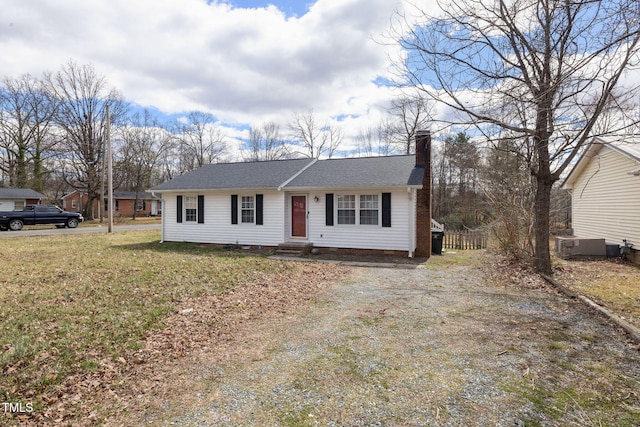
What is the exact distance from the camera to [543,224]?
8742mm

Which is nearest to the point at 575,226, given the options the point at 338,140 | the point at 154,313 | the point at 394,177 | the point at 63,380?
the point at 394,177

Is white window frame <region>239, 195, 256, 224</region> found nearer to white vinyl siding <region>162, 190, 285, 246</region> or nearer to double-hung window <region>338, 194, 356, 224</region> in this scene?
white vinyl siding <region>162, 190, 285, 246</region>

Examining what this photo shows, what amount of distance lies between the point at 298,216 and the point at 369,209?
9.31 feet

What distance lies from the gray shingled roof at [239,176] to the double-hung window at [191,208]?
59cm

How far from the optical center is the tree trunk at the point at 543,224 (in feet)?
28.2

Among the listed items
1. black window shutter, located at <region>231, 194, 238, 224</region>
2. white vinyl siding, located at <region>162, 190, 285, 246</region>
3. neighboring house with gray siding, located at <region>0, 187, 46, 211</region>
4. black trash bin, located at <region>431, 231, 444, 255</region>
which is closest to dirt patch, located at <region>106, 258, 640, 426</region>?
black trash bin, located at <region>431, 231, 444, 255</region>

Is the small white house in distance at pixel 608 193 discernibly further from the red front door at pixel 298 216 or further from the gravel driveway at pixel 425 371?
the red front door at pixel 298 216

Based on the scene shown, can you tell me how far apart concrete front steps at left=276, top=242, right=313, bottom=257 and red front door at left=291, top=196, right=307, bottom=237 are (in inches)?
27.1

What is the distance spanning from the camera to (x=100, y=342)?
13.7 ft

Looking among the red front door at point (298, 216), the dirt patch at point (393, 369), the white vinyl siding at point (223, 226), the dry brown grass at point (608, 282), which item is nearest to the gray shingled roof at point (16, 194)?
the white vinyl siding at point (223, 226)

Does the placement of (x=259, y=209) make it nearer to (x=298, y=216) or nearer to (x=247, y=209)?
(x=247, y=209)

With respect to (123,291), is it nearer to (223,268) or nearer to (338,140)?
(223,268)

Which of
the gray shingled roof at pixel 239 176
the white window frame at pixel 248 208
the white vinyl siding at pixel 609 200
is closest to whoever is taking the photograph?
the white vinyl siding at pixel 609 200

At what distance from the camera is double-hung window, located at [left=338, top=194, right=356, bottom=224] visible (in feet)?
40.1
